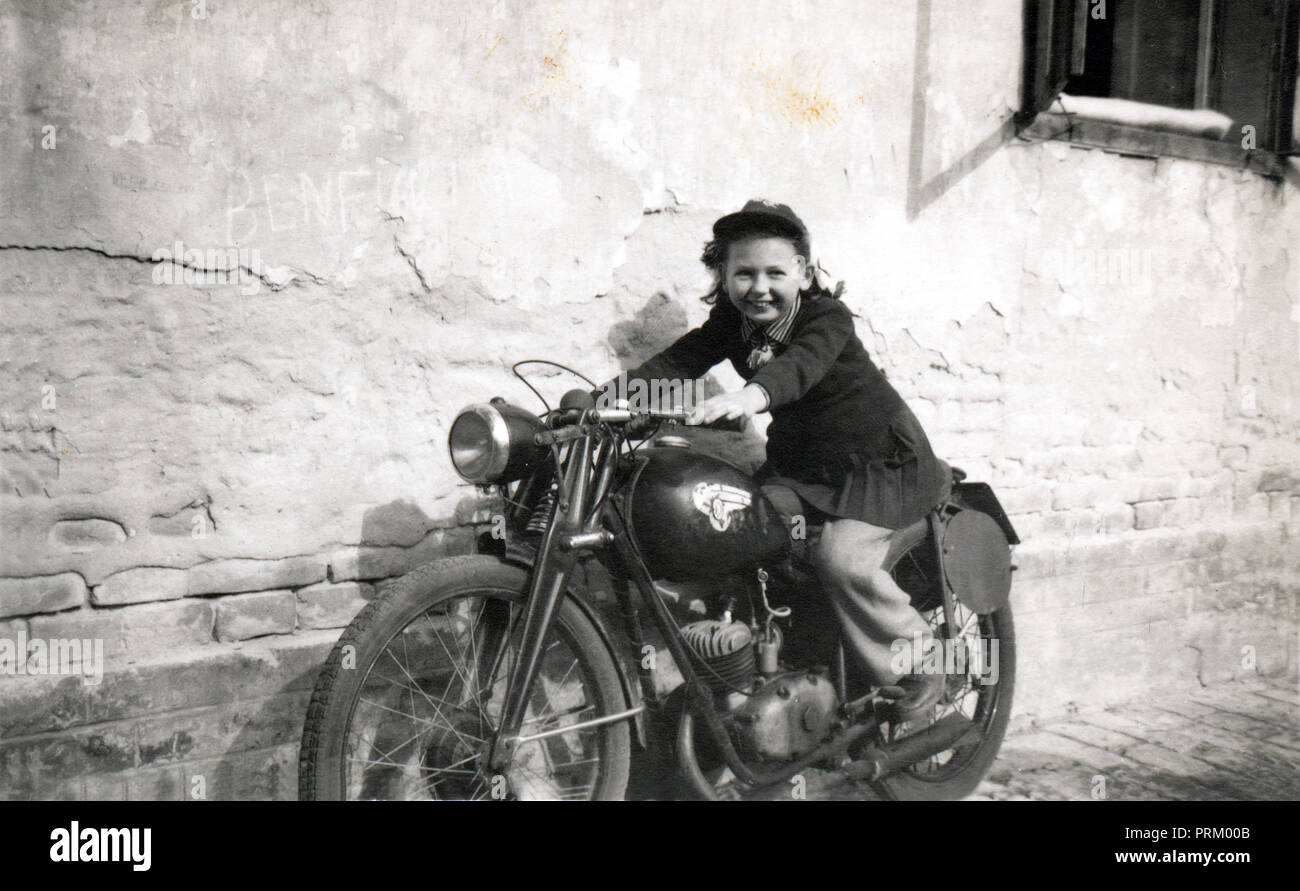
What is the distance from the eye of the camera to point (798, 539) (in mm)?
3021

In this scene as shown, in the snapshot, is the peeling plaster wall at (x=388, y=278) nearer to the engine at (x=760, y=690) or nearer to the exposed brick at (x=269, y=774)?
the exposed brick at (x=269, y=774)

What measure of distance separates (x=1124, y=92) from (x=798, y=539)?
300 centimetres

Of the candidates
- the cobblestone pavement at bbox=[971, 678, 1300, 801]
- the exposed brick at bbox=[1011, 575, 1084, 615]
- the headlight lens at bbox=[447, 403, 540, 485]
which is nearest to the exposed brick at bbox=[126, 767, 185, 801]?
the headlight lens at bbox=[447, 403, 540, 485]

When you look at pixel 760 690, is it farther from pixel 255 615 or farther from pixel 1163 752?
pixel 1163 752

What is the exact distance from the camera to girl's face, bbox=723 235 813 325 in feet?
9.57

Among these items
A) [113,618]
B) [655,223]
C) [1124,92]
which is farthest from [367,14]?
[1124,92]

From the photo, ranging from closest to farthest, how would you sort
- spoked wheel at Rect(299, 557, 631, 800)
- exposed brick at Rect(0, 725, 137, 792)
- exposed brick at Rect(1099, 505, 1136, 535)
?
spoked wheel at Rect(299, 557, 631, 800)
exposed brick at Rect(0, 725, 137, 792)
exposed brick at Rect(1099, 505, 1136, 535)

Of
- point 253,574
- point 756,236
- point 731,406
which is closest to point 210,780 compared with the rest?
point 253,574

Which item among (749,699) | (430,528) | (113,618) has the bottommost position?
(749,699)

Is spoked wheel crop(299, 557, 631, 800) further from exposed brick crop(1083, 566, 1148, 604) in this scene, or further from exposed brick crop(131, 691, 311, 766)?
exposed brick crop(1083, 566, 1148, 604)

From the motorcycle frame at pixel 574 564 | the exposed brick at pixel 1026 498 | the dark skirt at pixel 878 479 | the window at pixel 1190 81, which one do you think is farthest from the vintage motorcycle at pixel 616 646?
the window at pixel 1190 81

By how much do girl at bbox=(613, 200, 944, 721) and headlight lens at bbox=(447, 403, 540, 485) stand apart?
62 centimetres
